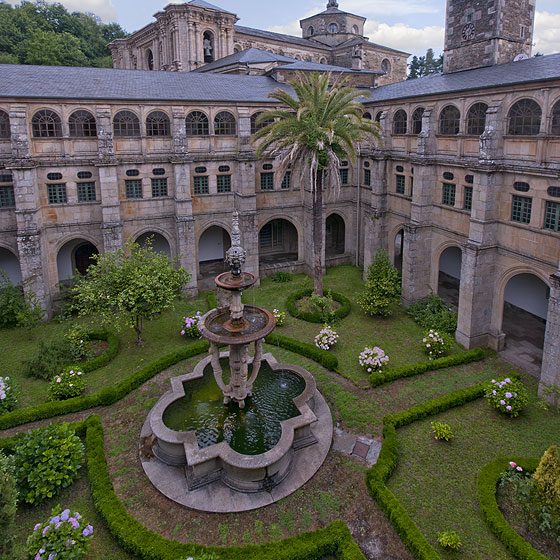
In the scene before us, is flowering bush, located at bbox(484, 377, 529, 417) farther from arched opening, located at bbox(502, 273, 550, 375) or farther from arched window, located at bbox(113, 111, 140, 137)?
arched window, located at bbox(113, 111, 140, 137)

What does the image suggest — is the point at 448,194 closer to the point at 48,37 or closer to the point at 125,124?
the point at 125,124

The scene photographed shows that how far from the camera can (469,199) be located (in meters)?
25.5

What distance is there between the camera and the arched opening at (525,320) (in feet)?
78.4

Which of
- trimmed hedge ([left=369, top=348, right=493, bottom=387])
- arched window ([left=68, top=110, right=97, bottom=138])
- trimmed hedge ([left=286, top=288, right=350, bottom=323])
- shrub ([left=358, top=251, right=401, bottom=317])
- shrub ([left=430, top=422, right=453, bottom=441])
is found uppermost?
arched window ([left=68, top=110, right=97, bottom=138])

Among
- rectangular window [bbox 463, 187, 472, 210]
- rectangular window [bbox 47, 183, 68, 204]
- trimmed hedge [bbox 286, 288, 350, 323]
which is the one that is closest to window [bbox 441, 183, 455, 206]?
rectangular window [bbox 463, 187, 472, 210]

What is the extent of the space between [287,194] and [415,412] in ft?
69.3

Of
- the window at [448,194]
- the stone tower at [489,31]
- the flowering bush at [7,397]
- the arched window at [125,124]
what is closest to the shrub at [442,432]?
the window at [448,194]

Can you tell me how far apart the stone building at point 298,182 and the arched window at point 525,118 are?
0.26ft

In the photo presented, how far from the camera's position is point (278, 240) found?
136 feet

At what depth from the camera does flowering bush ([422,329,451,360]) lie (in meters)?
23.3

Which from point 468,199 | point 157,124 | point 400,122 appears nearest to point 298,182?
point 400,122

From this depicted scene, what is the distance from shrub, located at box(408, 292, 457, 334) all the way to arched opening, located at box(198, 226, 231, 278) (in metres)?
16.1

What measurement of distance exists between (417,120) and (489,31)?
22.2ft

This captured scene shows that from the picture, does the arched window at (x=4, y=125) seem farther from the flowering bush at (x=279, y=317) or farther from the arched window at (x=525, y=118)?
the arched window at (x=525, y=118)
